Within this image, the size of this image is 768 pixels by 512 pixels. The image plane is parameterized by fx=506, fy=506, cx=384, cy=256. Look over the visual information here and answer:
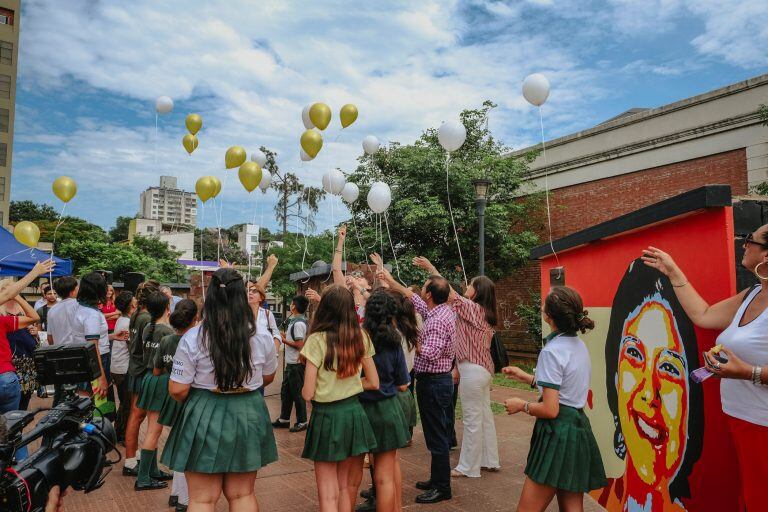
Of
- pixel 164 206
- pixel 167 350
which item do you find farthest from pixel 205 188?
pixel 164 206

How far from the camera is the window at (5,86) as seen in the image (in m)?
35.0

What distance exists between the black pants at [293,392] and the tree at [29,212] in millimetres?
60376

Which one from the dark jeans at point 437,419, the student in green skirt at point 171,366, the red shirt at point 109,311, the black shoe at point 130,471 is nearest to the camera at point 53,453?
the student in green skirt at point 171,366

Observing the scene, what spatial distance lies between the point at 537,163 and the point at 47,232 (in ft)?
159

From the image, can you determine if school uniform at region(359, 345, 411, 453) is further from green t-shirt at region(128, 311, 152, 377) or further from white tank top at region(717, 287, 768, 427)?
green t-shirt at region(128, 311, 152, 377)

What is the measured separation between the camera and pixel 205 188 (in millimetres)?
7316

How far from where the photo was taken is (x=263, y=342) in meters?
2.96

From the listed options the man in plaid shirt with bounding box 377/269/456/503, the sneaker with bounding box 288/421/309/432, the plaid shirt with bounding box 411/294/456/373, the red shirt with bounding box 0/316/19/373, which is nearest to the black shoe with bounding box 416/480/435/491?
the man in plaid shirt with bounding box 377/269/456/503

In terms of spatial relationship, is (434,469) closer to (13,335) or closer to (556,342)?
(556,342)

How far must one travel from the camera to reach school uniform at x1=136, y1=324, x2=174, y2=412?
4.23 metres

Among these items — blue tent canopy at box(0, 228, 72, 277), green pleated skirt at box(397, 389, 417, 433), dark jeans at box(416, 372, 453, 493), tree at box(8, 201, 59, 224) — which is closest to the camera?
green pleated skirt at box(397, 389, 417, 433)

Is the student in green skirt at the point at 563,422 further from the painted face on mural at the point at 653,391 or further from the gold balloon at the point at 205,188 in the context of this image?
the gold balloon at the point at 205,188

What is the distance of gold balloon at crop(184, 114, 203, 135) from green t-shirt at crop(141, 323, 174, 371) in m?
4.82

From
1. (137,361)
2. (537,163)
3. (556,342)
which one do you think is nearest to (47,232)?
(537,163)
